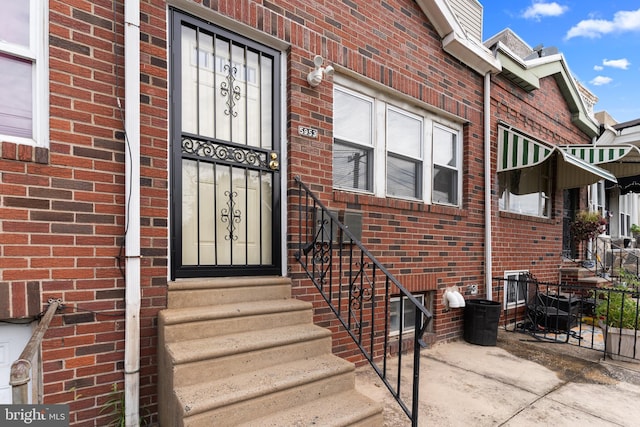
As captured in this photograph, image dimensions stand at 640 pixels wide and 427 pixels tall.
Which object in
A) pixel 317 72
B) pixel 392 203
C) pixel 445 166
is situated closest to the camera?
pixel 317 72

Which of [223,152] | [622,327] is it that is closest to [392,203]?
[223,152]

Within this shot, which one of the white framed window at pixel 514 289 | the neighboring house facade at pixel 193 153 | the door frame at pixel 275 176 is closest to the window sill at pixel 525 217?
the white framed window at pixel 514 289

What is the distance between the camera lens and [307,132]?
3.25 metres

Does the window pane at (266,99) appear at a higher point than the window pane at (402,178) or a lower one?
higher

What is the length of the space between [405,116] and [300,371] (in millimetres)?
3303

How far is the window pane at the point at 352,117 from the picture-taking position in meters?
3.66

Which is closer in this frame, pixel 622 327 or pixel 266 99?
pixel 266 99

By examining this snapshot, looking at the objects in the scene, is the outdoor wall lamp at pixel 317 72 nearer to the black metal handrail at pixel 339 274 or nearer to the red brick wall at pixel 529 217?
the black metal handrail at pixel 339 274

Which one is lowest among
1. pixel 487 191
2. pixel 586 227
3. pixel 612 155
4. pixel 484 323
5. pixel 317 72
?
pixel 484 323

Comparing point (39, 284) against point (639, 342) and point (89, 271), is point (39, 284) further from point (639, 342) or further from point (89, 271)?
point (639, 342)

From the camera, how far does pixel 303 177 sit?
322cm

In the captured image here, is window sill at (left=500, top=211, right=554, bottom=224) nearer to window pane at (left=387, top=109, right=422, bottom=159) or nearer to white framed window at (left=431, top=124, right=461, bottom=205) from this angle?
white framed window at (left=431, top=124, right=461, bottom=205)

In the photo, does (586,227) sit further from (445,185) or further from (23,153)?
(23,153)

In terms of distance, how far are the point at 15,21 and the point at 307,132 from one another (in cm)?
214
